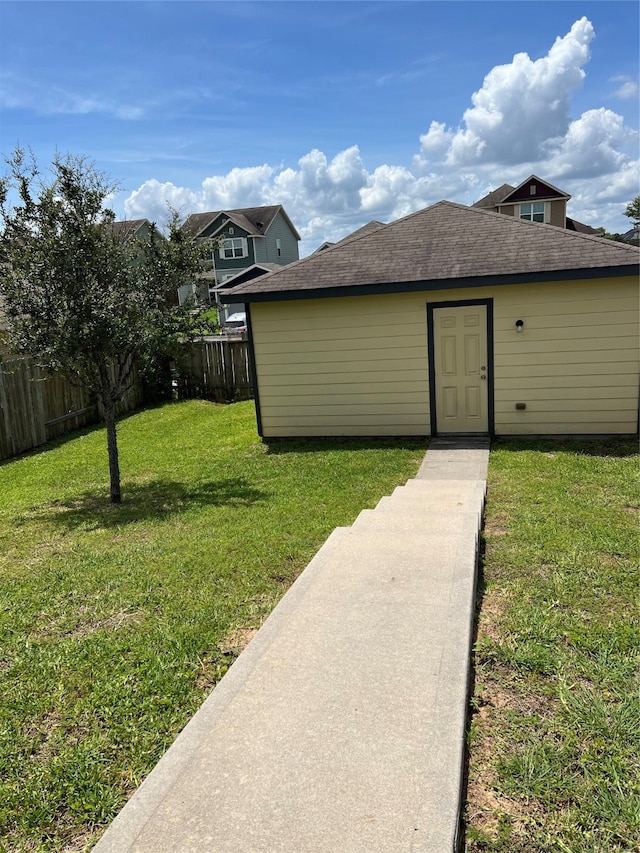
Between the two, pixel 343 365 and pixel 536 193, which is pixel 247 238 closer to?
pixel 536 193

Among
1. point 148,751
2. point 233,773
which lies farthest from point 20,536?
point 233,773

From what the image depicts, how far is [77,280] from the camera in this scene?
6586 millimetres

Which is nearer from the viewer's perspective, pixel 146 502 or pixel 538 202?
pixel 146 502

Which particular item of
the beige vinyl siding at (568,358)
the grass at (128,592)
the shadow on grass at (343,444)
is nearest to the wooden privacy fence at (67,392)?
the grass at (128,592)

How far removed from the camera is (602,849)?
205 centimetres

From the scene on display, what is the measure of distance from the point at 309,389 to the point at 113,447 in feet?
12.2

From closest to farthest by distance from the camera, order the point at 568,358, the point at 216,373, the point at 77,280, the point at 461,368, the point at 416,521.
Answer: the point at 416,521, the point at 77,280, the point at 568,358, the point at 461,368, the point at 216,373

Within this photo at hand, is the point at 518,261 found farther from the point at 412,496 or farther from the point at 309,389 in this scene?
the point at 412,496

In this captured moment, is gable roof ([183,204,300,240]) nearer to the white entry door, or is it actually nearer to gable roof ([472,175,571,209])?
gable roof ([472,175,571,209])

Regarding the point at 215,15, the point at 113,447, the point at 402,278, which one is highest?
the point at 215,15

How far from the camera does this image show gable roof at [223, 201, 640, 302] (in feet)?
27.3

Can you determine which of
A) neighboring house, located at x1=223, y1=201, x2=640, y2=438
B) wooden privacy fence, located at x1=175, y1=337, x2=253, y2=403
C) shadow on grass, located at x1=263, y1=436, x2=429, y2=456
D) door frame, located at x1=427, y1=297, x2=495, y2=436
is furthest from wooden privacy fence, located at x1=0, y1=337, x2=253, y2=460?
door frame, located at x1=427, y1=297, x2=495, y2=436

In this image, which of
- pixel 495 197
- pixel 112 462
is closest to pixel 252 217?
pixel 495 197

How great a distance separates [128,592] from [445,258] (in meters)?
6.99
